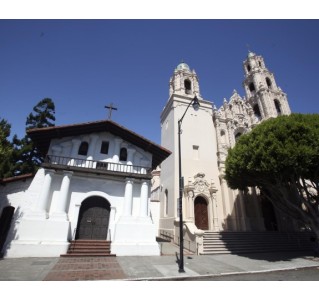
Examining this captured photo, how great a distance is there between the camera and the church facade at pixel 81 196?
1186cm

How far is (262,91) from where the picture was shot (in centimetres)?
3594

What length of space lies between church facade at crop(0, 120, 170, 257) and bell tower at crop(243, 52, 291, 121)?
28.0 m

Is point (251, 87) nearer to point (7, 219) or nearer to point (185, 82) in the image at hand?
point (185, 82)

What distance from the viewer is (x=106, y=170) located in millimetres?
14539

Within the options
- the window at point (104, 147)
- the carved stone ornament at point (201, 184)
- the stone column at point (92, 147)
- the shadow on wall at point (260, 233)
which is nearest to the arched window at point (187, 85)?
the carved stone ornament at point (201, 184)

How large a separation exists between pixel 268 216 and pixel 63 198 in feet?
75.4

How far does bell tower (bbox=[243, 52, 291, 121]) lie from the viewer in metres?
34.7

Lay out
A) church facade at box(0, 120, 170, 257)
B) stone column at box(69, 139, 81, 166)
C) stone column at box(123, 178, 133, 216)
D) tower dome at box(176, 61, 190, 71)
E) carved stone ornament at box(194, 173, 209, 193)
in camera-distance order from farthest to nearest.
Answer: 1. tower dome at box(176, 61, 190, 71)
2. carved stone ornament at box(194, 173, 209, 193)
3. stone column at box(69, 139, 81, 166)
4. stone column at box(123, 178, 133, 216)
5. church facade at box(0, 120, 170, 257)

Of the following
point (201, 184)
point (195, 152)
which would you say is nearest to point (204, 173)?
point (201, 184)

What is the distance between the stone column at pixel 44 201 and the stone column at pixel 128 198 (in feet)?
17.2

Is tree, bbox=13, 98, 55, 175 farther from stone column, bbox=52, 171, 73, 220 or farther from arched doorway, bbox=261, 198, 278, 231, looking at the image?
arched doorway, bbox=261, 198, 278, 231

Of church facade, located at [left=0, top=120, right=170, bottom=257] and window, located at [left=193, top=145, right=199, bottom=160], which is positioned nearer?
church facade, located at [left=0, top=120, right=170, bottom=257]

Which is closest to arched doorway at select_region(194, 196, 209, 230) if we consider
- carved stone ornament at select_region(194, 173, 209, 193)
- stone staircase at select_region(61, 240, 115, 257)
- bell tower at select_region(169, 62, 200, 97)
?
carved stone ornament at select_region(194, 173, 209, 193)

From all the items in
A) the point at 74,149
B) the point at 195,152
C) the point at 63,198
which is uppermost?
the point at 195,152
